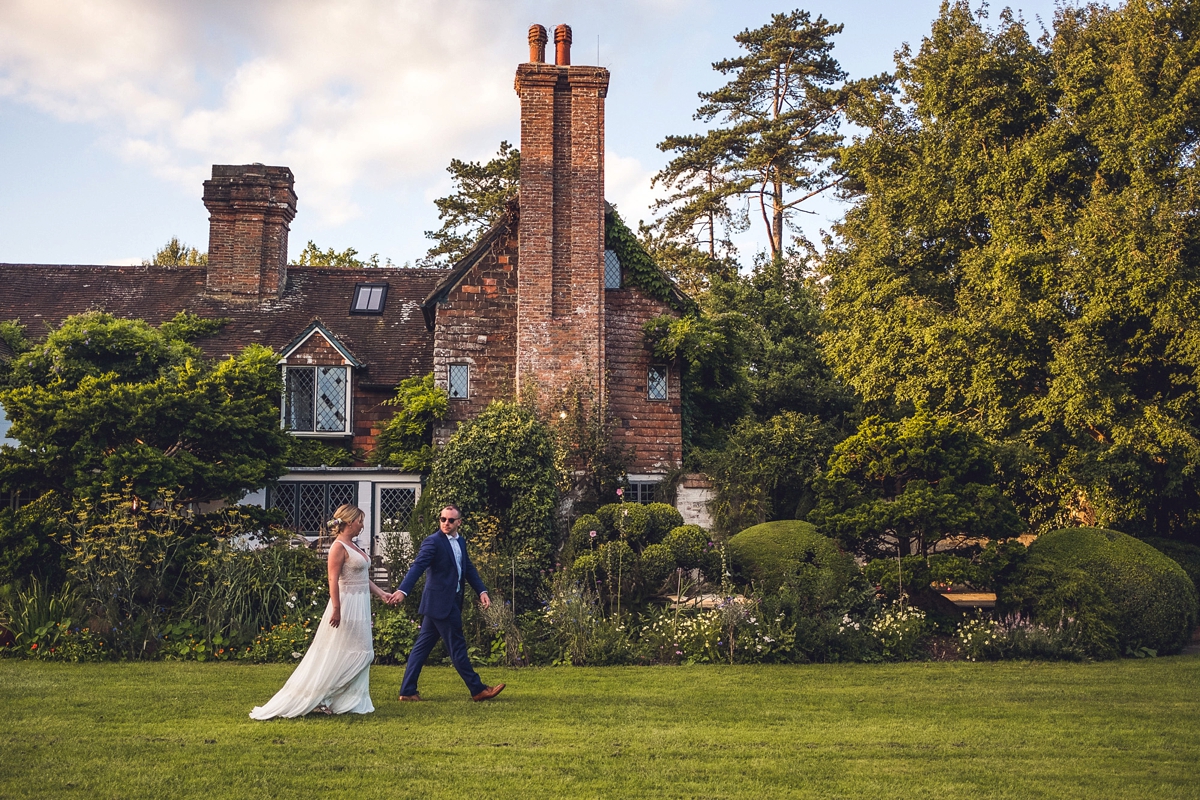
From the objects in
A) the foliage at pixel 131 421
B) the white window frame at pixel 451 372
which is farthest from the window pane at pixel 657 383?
the foliage at pixel 131 421

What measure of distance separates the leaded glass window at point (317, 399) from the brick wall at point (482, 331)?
2.24m

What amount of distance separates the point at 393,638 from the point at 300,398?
11089 millimetres

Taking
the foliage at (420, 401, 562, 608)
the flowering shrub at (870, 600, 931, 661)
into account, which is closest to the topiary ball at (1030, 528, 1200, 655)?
the flowering shrub at (870, 600, 931, 661)

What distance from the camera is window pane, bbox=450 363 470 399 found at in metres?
22.4

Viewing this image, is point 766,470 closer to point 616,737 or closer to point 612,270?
point 612,270

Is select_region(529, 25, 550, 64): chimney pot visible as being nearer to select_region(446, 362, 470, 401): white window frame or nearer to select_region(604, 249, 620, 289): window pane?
select_region(604, 249, 620, 289): window pane

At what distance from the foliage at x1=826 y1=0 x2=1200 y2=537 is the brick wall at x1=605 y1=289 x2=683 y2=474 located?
5.45 metres

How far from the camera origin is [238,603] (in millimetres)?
13578

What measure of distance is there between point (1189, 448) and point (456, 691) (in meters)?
16.3

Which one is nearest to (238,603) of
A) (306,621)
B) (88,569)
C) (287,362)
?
(306,621)

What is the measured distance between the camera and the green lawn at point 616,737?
271 inches

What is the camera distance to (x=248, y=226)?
25562mm

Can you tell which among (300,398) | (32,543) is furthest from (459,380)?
(32,543)

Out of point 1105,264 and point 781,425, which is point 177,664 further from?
point 1105,264
